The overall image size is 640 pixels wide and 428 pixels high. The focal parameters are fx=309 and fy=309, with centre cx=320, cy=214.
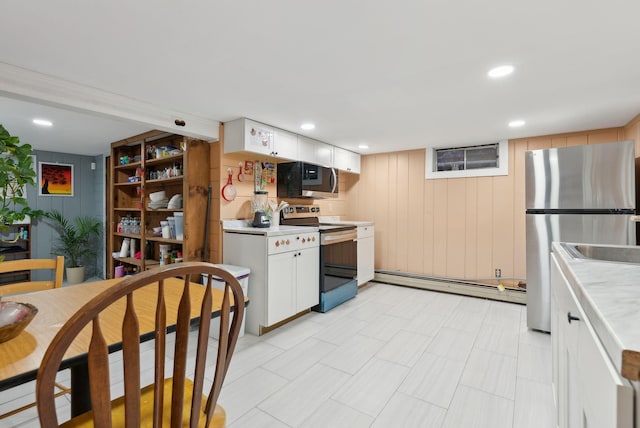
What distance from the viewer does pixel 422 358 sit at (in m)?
2.43

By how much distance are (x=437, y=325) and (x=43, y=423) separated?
10.2 feet

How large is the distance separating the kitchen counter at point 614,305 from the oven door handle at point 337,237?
242 centimetres

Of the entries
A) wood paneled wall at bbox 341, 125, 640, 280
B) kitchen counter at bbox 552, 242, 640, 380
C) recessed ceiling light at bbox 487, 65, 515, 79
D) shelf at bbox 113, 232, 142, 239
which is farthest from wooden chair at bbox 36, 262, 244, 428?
wood paneled wall at bbox 341, 125, 640, 280

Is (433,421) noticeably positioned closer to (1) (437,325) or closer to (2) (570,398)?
(2) (570,398)

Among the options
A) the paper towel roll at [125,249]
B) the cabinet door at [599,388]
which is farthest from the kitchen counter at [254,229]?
the cabinet door at [599,388]

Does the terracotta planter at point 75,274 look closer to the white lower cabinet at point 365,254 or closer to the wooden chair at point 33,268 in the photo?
the wooden chair at point 33,268

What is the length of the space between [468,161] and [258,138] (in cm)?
290

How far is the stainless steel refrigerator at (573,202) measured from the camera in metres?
2.60

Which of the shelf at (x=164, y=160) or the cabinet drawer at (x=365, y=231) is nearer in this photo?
the shelf at (x=164, y=160)

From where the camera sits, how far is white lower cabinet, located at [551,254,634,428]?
56 centimetres

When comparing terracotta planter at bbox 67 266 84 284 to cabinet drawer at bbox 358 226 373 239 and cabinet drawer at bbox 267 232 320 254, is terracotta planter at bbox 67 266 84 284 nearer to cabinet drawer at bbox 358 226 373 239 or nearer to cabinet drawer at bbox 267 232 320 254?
cabinet drawer at bbox 267 232 320 254

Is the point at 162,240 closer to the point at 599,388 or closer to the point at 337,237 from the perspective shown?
the point at 337,237

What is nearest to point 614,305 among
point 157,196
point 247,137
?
point 247,137

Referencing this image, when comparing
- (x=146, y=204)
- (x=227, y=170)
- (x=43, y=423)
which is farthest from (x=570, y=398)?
(x=146, y=204)
